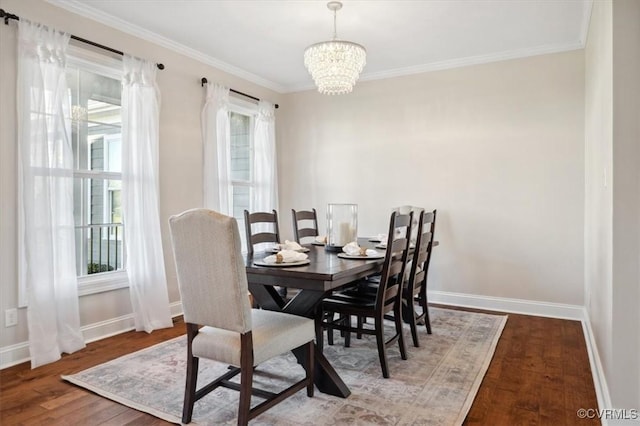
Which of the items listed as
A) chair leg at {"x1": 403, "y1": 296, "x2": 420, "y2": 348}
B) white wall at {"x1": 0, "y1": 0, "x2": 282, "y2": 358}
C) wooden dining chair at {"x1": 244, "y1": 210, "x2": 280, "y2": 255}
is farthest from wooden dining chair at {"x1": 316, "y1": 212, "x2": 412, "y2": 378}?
white wall at {"x1": 0, "y1": 0, "x2": 282, "y2": 358}

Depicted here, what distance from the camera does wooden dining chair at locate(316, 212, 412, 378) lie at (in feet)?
8.45

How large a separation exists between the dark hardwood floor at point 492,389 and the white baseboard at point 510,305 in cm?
68

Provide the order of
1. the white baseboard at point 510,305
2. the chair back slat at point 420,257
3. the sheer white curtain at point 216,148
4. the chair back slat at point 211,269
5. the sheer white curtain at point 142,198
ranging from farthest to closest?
the sheer white curtain at point 216,148 < the white baseboard at point 510,305 < the sheer white curtain at point 142,198 < the chair back slat at point 420,257 < the chair back slat at point 211,269

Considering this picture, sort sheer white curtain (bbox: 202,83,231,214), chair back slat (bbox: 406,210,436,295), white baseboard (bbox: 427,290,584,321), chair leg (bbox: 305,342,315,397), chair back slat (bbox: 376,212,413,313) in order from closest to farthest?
chair leg (bbox: 305,342,315,397) → chair back slat (bbox: 376,212,413,313) → chair back slat (bbox: 406,210,436,295) → white baseboard (bbox: 427,290,584,321) → sheer white curtain (bbox: 202,83,231,214)

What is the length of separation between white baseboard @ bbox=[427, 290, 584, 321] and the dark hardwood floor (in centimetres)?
68

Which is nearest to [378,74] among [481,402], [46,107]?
[46,107]

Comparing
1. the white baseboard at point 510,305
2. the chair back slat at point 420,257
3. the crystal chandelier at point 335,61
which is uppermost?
the crystal chandelier at point 335,61

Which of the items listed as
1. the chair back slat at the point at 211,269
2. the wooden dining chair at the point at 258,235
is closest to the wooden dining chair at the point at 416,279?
the wooden dining chair at the point at 258,235

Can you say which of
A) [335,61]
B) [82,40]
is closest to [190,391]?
[335,61]

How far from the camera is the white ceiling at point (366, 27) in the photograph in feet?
10.6

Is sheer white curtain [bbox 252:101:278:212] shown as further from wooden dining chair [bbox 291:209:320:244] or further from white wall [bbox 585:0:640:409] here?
white wall [bbox 585:0:640:409]

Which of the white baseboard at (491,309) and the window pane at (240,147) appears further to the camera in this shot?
the window pane at (240,147)

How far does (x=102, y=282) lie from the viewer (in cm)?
343

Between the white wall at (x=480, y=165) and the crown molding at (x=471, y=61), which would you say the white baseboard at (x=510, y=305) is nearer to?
the white wall at (x=480, y=165)
